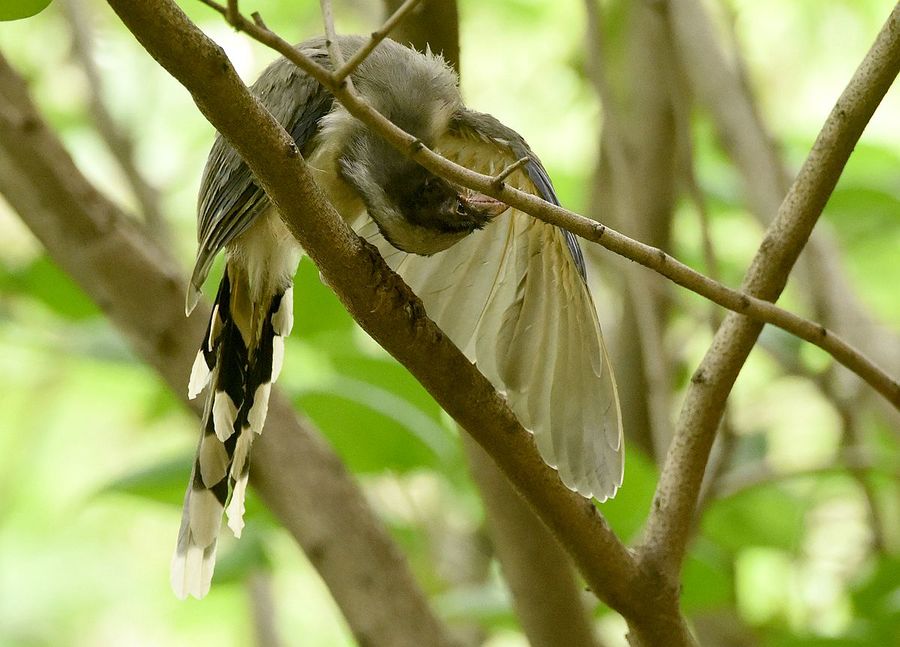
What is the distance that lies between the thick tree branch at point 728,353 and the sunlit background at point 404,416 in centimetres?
61

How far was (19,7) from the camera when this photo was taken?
3.75ft

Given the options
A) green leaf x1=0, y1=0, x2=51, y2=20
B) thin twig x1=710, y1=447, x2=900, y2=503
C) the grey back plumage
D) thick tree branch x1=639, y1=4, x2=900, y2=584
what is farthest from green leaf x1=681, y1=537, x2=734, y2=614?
green leaf x1=0, y1=0, x2=51, y2=20

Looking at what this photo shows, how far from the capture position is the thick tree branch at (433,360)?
1183 millimetres

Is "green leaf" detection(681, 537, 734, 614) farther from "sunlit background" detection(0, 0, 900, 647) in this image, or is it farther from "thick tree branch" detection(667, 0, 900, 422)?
"thick tree branch" detection(667, 0, 900, 422)

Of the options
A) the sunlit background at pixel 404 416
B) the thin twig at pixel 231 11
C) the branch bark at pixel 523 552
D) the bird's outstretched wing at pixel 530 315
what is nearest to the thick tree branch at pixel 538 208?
the thin twig at pixel 231 11

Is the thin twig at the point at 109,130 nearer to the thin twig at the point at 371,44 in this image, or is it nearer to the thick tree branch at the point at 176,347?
the thick tree branch at the point at 176,347

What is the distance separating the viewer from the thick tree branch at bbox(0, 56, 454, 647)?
6.68ft

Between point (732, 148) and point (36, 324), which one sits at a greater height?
point (732, 148)

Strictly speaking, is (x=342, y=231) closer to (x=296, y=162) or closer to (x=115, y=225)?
(x=296, y=162)

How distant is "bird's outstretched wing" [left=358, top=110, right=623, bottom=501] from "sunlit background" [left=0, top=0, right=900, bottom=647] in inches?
14.2

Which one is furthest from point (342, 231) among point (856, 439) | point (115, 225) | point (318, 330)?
point (856, 439)

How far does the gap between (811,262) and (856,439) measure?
17.1 inches

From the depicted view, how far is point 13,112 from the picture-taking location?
2.04 metres

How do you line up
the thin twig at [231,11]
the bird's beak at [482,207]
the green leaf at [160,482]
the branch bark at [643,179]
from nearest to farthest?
1. the thin twig at [231,11]
2. the bird's beak at [482,207]
3. the green leaf at [160,482]
4. the branch bark at [643,179]
